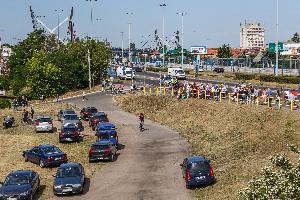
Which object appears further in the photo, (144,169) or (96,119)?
(96,119)

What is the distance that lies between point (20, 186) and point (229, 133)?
20.1 m

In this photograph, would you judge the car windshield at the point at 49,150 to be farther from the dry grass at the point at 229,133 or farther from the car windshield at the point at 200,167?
the car windshield at the point at 200,167

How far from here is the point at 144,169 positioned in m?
34.0

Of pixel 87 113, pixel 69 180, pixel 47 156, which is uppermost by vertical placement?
pixel 87 113

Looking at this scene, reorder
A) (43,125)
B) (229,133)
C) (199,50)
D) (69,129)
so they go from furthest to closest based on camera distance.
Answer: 1. (199,50)
2. (43,125)
3. (69,129)
4. (229,133)

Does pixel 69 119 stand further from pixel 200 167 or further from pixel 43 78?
pixel 43 78

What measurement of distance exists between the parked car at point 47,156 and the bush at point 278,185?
24553mm

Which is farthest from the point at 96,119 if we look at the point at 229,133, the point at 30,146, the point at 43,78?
the point at 43,78

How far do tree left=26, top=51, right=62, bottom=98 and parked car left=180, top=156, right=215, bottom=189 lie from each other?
2126 inches

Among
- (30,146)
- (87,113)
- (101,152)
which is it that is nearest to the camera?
(101,152)

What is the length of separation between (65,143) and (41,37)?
79689 millimetres

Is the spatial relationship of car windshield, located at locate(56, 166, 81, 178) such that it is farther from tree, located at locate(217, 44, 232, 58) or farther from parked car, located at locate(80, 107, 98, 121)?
tree, located at locate(217, 44, 232, 58)

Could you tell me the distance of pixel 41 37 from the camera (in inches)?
4663

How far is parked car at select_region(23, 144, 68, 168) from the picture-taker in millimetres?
34688
